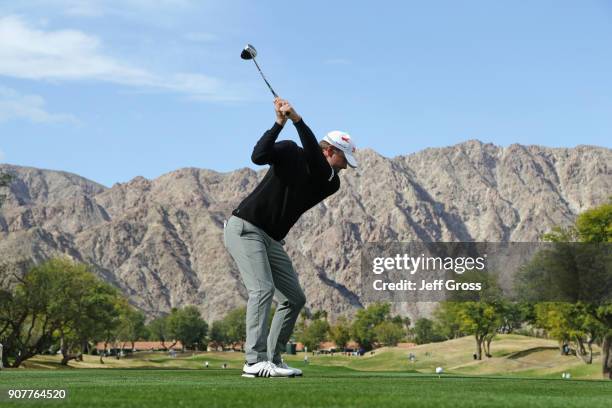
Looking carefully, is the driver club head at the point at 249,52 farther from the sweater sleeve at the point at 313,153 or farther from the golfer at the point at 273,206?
the sweater sleeve at the point at 313,153

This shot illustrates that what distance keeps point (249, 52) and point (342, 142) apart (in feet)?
7.61

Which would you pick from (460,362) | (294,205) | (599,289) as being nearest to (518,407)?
(294,205)

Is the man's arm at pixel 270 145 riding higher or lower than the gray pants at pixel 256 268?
higher

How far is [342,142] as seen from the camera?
10930 millimetres

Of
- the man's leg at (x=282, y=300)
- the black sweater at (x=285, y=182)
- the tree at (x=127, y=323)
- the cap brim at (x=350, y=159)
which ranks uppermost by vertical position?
the tree at (x=127, y=323)

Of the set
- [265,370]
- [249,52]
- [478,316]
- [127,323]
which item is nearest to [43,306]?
[478,316]

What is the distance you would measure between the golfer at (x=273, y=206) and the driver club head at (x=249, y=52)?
6.81 feet

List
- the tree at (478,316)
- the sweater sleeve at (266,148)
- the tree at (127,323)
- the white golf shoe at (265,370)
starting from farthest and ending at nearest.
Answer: the tree at (127,323) < the tree at (478,316) < the white golf shoe at (265,370) < the sweater sleeve at (266,148)

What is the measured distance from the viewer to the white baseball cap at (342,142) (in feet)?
35.9

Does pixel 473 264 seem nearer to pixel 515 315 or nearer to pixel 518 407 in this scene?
pixel 515 315

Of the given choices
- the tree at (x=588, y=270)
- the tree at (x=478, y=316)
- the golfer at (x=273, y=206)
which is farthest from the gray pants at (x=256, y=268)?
the tree at (x=478, y=316)

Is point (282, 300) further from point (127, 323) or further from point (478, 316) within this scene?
point (127, 323)

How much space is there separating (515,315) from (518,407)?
12300cm

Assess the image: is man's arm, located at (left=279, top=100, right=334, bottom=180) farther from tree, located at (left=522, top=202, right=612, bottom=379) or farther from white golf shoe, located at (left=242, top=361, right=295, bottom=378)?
tree, located at (left=522, top=202, right=612, bottom=379)
